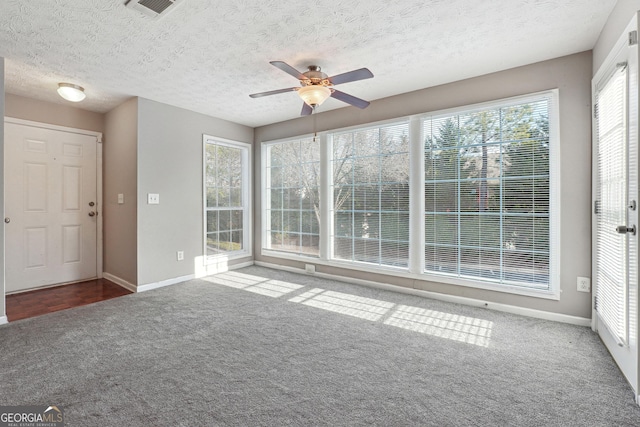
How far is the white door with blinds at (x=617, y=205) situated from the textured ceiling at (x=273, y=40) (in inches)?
21.4

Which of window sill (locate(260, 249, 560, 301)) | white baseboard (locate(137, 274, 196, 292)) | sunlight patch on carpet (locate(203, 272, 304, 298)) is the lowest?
sunlight patch on carpet (locate(203, 272, 304, 298))

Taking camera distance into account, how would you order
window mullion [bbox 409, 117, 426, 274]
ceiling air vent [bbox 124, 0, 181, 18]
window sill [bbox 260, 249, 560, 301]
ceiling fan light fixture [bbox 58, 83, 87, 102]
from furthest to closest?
window mullion [bbox 409, 117, 426, 274]
ceiling fan light fixture [bbox 58, 83, 87, 102]
window sill [bbox 260, 249, 560, 301]
ceiling air vent [bbox 124, 0, 181, 18]

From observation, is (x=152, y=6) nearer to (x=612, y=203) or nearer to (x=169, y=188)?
(x=169, y=188)

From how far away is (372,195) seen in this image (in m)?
4.03

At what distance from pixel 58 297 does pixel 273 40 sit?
3929mm

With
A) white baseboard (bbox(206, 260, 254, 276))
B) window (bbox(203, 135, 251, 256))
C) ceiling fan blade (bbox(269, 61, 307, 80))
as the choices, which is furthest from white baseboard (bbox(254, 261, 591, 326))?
ceiling fan blade (bbox(269, 61, 307, 80))

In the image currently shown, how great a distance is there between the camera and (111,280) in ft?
14.2

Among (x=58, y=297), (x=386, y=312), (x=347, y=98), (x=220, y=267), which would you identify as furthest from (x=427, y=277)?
(x=58, y=297)

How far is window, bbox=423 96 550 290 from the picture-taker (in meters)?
2.91

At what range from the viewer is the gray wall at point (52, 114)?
372 cm

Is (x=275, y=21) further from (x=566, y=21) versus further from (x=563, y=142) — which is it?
(x=563, y=142)

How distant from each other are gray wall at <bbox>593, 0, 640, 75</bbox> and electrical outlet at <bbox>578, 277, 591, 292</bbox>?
185cm

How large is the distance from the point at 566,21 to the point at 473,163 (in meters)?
1.36

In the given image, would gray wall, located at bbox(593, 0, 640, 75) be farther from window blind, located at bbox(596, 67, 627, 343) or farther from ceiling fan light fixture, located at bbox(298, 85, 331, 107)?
ceiling fan light fixture, located at bbox(298, 85, 331, 107)
